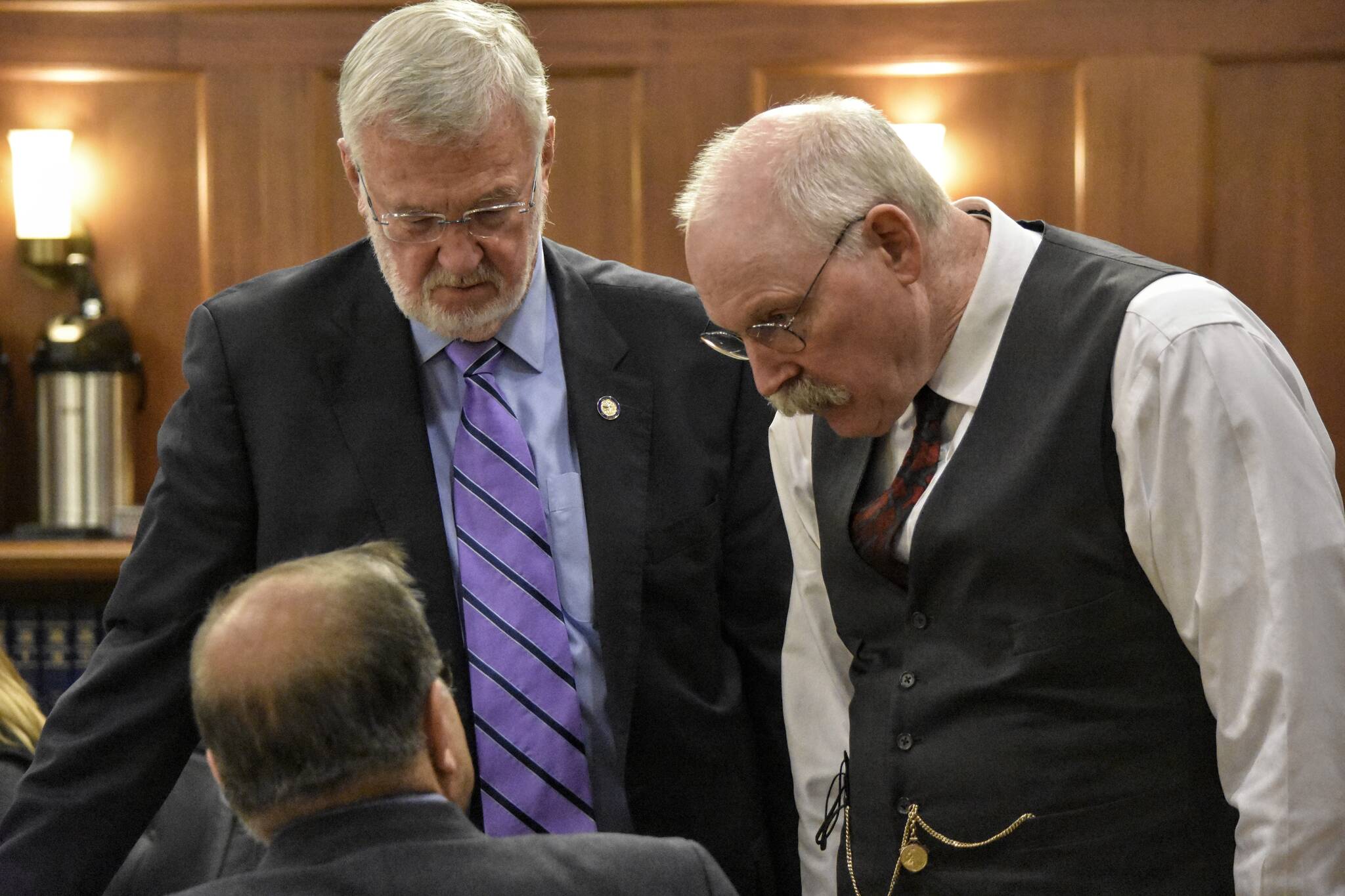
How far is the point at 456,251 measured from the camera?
169 cm

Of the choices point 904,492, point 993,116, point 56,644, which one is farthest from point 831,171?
point 56,644

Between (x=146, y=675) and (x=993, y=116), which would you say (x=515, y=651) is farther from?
(x=993, y=116)

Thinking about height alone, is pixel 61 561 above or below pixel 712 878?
below

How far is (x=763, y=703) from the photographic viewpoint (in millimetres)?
1889

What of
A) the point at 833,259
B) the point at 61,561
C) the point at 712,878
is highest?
the point at 833,259

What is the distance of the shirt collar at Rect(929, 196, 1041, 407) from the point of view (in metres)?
1.53

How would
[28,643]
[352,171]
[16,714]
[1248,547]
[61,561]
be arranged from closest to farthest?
[1248,547], [352,171], [16,714], [61,561], [28,643]

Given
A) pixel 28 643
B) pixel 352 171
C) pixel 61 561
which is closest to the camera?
pixel 352 171

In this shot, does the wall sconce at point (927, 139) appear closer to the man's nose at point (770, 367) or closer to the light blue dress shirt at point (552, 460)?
the light blue dress shirt at point (552, 460)

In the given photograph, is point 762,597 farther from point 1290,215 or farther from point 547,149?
point 1290,215

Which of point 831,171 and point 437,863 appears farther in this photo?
point 831,171

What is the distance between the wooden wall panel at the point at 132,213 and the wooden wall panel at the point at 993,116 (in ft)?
5.05

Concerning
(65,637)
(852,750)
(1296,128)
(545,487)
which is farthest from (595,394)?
(1296,128)

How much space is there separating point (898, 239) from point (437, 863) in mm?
752
